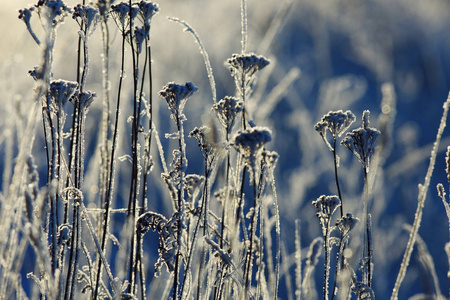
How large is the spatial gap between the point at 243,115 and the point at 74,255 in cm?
49

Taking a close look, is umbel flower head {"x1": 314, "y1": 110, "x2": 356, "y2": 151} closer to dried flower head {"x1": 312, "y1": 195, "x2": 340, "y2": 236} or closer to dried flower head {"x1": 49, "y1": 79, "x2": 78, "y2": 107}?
dried flower head {"x1": 312, "y1": 195, "x2": 340, "y2": 236}

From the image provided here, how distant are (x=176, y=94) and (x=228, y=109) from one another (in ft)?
0.38

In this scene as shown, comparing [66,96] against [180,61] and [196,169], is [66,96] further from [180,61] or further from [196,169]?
[180,61]

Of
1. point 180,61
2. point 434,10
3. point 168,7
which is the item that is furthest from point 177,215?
point 434,10

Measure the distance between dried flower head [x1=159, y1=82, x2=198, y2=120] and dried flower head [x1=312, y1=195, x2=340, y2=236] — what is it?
0.37 meters

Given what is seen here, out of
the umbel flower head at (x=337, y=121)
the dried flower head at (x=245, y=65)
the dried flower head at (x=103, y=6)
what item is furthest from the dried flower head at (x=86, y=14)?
the umbel flower head at (x=337, y=121)

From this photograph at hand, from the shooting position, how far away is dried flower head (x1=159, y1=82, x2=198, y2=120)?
891 mm

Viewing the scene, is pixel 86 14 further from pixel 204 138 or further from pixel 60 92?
pixel 204 138

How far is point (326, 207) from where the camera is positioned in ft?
3.20

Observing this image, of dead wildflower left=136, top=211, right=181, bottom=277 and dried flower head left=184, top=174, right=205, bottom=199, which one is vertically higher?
dried flower head left=184, top=174, right=205, bottom=199

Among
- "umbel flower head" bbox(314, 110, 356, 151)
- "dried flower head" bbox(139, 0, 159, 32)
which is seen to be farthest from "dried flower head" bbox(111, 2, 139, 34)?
"umbel flower head" bbox(314, 110, 356, 151)

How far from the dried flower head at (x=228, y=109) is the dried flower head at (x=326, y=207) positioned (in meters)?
0.27

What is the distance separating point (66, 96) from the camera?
0.86 metres

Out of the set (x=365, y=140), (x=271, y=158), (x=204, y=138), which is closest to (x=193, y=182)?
(x=204, y=138)
